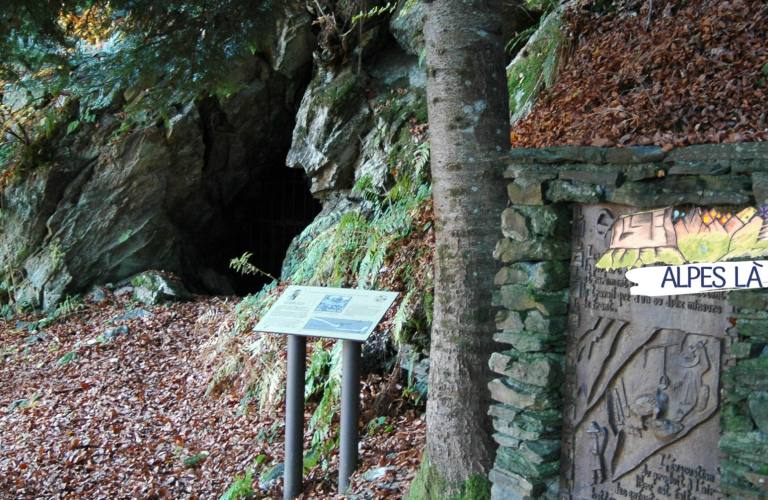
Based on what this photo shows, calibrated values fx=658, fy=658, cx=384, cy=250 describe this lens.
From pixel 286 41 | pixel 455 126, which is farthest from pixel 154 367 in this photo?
pixel 455 126

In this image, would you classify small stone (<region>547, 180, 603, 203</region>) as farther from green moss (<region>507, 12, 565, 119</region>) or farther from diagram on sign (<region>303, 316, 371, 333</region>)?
green moss (<region>507, 12, 565, 119</region>)

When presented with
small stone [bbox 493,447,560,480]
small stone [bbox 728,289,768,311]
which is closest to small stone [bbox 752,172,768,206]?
small stone [bbox 728,289,768,311]

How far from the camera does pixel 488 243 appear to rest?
3.88m

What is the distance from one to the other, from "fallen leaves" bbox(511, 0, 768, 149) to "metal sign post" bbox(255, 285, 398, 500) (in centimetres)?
189

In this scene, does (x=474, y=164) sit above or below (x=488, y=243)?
above

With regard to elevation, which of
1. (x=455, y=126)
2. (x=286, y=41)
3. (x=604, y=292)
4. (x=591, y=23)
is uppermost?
(x=286, y=41)

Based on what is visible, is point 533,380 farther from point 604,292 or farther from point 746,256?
point 746,256

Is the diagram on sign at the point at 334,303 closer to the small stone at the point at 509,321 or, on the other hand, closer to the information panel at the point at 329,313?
the information panel at the point at 329,313

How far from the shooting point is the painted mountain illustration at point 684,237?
281 cm

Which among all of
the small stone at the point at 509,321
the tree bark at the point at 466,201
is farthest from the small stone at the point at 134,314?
the small stone at the point at 509,321

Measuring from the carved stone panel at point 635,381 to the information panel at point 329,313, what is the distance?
1576mm

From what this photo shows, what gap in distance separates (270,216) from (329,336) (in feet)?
29.8

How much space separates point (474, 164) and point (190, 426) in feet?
15.2

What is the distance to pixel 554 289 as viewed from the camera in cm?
345
